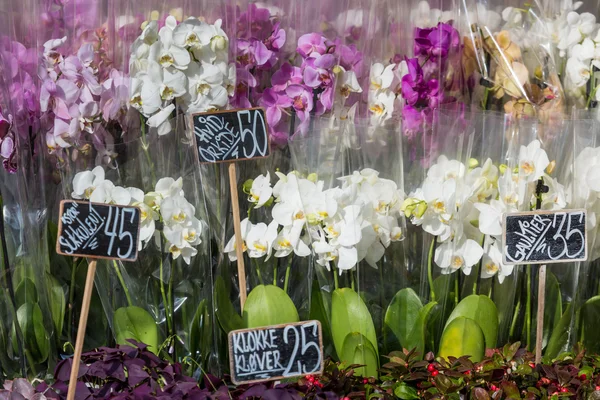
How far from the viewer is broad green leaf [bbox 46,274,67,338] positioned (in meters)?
1.73

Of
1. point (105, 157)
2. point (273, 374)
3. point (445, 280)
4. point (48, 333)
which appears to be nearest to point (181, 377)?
point (273, 374)

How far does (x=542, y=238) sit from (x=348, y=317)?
16.2 inches

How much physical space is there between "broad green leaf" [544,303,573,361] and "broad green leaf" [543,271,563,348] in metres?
0.02

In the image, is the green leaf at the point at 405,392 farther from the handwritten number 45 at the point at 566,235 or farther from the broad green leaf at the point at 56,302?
the broad green leaf at the point at 56,302

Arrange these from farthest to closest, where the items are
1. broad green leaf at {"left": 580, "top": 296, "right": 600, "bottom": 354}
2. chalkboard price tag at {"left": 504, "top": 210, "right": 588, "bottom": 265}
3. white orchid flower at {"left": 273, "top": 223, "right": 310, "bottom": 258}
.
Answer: broad green leaf at {"left": 580, "top": 296, "right": 600, "bottom": 354} < white orchid flower at {"left": 273, "top": 223, "right": 310, "bottom": 258} < chalkboard price tag at {"left": 504, "top": 210, "right": 588, "bottom": 265}

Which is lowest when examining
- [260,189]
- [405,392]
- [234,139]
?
[405,392]

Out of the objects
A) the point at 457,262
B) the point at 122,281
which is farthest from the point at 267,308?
the point at 457,262

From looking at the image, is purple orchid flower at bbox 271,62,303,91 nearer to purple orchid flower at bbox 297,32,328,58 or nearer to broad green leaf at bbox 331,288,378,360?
purple orchid flower at bbox 297,32,328,58

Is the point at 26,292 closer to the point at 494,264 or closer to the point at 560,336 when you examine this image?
the point at 494,264

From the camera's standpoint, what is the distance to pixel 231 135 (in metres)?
1.60

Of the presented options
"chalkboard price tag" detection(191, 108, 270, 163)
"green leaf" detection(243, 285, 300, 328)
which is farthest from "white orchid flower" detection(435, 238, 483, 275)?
"chalkboard price tag" detection(191, 108, 270, 163)

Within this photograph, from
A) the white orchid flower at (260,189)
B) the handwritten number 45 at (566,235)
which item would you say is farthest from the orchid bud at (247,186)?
the handwritten number 45 at (566,235)

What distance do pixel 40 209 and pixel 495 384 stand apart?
0.97m

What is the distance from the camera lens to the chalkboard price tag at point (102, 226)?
1.46 metres
